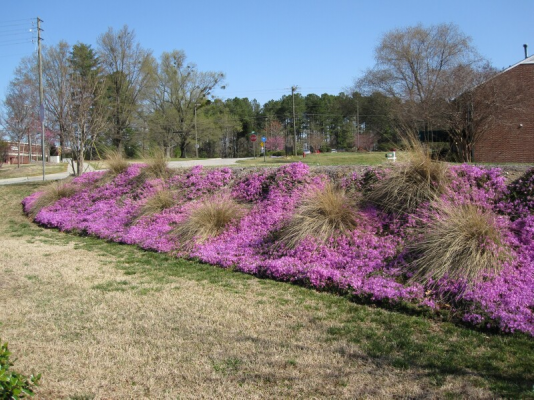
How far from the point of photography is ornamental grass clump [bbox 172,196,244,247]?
788cm

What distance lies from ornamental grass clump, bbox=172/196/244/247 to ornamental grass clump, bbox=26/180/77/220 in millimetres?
6676

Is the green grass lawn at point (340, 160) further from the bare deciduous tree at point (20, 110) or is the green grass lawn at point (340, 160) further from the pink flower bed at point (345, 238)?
the bare deciduous tree at point (20, 110)

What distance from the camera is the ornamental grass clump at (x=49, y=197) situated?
42.8ft

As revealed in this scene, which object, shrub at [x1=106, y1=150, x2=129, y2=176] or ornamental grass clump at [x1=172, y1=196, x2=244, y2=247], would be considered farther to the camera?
shrub at [x1=106, y1=150, x2=129, y2=176]

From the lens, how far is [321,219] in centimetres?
676

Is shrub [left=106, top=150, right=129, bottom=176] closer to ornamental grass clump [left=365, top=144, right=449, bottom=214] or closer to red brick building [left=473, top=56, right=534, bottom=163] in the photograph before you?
ornamental grass clump [left=365, top=144, right=449, bottom=214]

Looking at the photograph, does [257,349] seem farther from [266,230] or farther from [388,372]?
[266,230]

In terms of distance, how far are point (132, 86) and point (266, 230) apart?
45968mm

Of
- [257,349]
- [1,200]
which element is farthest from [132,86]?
[257,349]

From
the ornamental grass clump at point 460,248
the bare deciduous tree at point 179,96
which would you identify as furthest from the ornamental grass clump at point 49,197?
the bare deciduous tree at point 179,96

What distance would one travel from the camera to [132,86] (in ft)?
160

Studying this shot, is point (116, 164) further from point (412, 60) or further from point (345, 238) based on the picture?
point (412, 60)

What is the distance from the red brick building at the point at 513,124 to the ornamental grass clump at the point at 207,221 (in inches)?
729

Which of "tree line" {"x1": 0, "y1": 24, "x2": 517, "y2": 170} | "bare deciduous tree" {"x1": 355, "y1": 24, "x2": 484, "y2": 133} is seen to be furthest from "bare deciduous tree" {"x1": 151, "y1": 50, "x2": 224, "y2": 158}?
"bare deciduous tree" {"x1": 355, "y1": 24, "x2": 484, "y2": 133}
